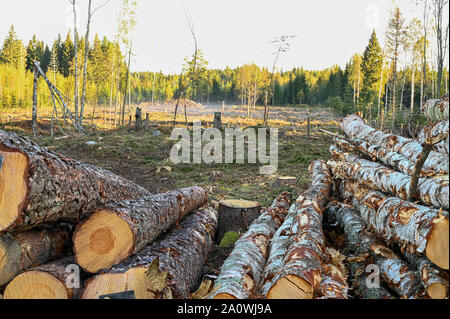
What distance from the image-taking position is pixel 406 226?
8.45 feet

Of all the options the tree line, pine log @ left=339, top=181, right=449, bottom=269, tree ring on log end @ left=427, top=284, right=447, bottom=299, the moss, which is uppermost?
the tree line

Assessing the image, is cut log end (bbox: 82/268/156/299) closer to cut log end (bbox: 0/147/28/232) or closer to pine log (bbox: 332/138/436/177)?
cut log end (bbox: 0/147/28/232)

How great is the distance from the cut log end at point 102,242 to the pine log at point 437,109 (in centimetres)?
→ 275

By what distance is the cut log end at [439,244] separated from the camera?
204cm

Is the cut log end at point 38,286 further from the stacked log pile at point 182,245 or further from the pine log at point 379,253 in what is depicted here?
the pine log at point 379,253

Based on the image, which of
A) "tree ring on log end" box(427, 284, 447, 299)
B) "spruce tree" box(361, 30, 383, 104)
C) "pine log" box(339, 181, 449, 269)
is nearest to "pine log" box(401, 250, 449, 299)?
"tree ring on log end" box(427, 284, 447, 299)

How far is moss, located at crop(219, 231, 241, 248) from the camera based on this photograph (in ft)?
16.5

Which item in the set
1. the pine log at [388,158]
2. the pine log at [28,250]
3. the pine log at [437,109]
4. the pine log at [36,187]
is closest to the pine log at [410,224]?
the pine log at [388,158]

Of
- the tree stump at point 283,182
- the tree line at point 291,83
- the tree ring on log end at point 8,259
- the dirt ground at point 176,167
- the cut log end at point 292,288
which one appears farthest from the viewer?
the tree line at point 291,83

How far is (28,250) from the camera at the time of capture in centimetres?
281

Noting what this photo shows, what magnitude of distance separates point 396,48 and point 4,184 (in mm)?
29604

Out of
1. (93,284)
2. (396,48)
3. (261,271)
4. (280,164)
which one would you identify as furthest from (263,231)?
(396,48)

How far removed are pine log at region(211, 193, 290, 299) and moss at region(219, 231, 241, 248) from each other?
2.33 feet
